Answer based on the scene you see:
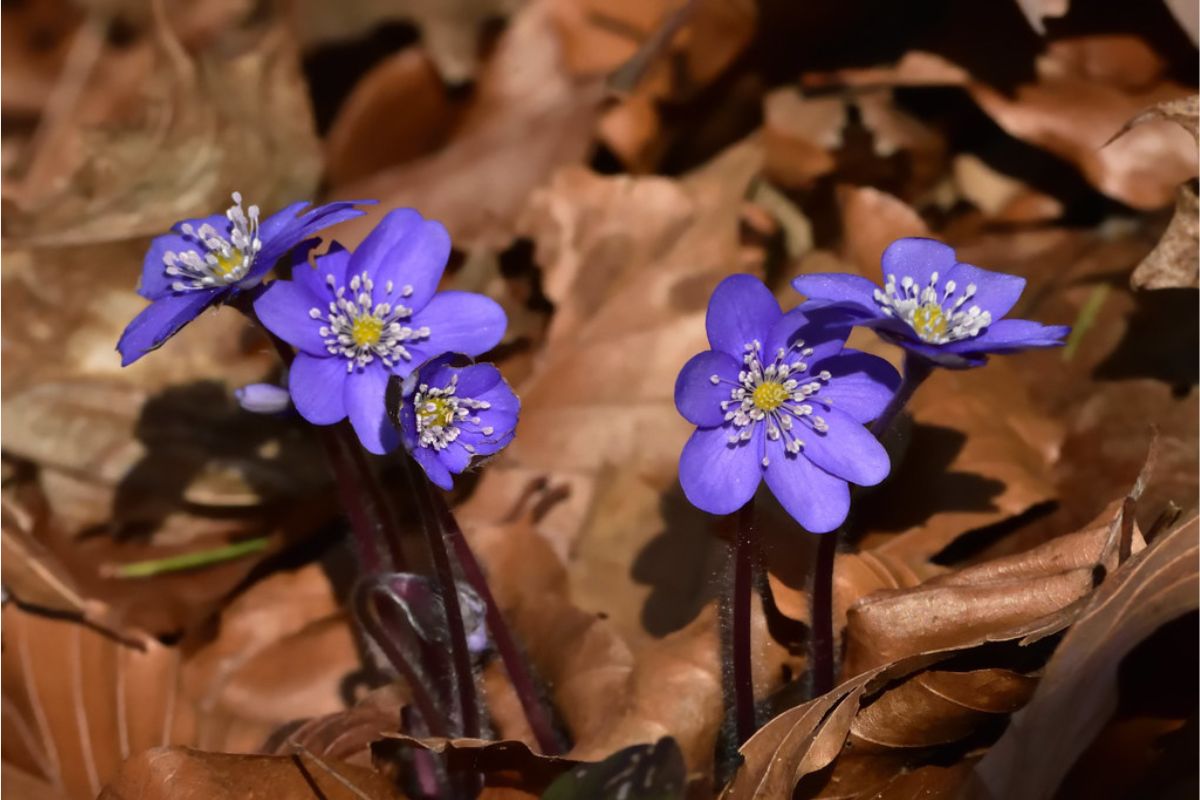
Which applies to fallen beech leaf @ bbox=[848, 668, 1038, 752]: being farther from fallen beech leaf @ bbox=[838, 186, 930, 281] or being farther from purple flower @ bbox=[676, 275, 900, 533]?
fallen beech leaf @ bbox=[838, 186, 930, 281]

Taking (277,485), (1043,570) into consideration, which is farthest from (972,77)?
(277,485)

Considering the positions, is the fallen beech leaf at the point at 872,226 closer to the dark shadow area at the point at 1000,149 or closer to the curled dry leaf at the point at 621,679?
the dark shadow area at the point at 1000,149

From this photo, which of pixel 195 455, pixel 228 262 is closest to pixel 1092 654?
pixel 228 262

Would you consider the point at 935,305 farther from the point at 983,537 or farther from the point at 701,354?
the point at 983,537

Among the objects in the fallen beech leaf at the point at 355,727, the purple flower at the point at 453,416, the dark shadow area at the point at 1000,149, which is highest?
the purple flower at the point at 453,416

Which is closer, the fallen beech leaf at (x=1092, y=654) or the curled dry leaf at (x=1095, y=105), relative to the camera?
the fallen beech leaf at (x=1092, y=654)

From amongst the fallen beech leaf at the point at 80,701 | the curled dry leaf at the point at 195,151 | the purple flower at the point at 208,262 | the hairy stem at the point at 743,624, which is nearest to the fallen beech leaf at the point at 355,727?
the fallen beech leaf at the point at 80,701
